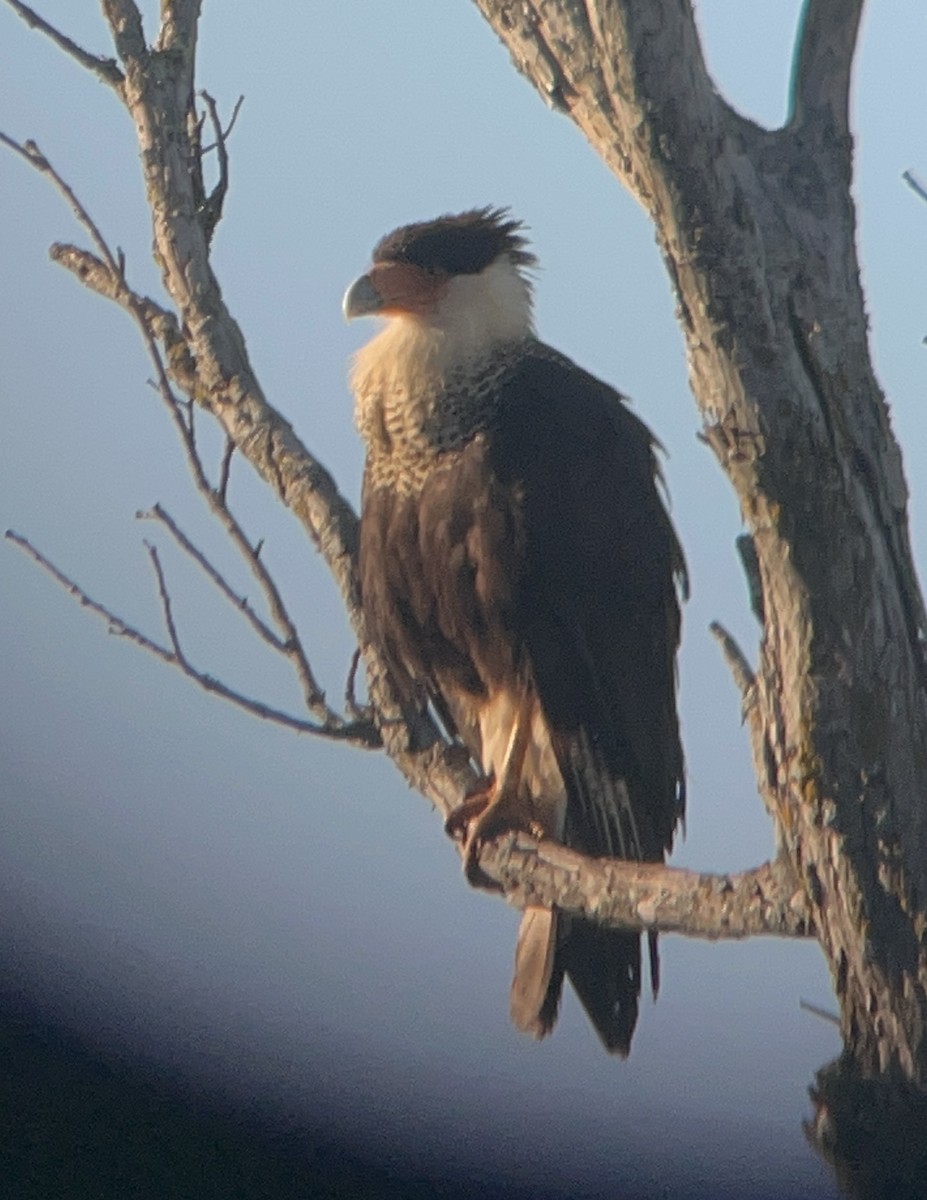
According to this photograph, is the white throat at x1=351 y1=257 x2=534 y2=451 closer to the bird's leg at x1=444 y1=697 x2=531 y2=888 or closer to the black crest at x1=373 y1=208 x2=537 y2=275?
the black crest at x1=373 y1=208 x2=537 y2=275

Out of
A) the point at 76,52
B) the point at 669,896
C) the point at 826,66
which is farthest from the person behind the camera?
the point at 76,52

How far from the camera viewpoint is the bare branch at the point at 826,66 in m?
2.24

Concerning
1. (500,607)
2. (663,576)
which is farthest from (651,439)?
(500,607)

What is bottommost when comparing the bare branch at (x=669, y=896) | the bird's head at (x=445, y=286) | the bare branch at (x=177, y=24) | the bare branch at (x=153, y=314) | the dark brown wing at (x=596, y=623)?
the bare branch at (x=669, y=896)

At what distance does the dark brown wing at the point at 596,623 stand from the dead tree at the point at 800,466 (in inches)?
36.3

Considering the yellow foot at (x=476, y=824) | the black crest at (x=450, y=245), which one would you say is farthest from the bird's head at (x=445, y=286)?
the yellow foot at (x=476, y=824)

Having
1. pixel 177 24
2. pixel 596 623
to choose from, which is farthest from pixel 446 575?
pixel 177 24

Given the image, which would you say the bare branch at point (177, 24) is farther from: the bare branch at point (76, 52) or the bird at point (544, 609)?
the bird at point (544, 609)

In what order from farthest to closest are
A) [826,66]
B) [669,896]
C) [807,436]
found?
[669,896] < [826,66] < [807,436]

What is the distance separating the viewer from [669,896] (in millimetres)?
2463

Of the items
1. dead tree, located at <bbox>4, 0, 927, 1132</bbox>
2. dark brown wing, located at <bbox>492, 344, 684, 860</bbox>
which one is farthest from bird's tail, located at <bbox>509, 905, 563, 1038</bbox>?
dead tree, located at <bbox>4, 0, 927, 1132</bbox>

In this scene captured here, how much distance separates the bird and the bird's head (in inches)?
6.0

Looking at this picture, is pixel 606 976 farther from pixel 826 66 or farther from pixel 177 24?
pixel 177 24

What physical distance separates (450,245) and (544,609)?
1.02m
